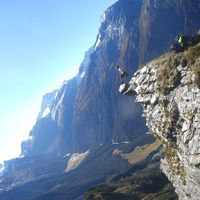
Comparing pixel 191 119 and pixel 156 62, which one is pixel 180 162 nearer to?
pixel 191 119

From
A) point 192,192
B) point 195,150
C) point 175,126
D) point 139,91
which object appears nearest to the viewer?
point 195,150

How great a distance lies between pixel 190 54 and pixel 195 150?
11420 millimetres

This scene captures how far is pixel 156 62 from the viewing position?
55.2 metres

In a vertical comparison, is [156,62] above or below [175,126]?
above

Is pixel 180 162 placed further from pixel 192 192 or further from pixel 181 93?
pixel 181 93

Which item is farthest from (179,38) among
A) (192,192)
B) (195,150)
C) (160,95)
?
(192,192)

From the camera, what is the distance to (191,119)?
4697 centimetres

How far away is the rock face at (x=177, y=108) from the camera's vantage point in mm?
46906

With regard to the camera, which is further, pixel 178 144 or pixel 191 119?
pixel 178 144

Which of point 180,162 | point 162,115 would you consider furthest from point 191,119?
point 180,162

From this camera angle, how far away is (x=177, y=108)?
1957 inches

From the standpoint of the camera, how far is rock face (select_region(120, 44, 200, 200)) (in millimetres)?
46906

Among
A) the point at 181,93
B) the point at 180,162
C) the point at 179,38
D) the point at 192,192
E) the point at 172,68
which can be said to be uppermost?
the point at 179,38

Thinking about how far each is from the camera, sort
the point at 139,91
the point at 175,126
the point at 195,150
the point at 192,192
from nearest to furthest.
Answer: the point at 195,150
the point at 175,126
the point at 192,192
the point at 139,91
